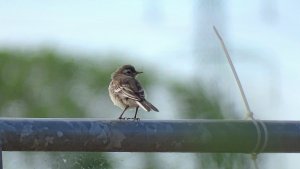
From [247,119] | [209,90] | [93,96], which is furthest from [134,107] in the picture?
[93,96]

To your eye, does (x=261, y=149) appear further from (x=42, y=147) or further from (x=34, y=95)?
(x=34, y=95)

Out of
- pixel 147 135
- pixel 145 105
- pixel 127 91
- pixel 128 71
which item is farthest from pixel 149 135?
pixel 128 71

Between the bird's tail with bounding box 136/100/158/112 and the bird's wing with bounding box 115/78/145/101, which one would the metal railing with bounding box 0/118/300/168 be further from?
the bird's wing with bounding box 115/78/145/101

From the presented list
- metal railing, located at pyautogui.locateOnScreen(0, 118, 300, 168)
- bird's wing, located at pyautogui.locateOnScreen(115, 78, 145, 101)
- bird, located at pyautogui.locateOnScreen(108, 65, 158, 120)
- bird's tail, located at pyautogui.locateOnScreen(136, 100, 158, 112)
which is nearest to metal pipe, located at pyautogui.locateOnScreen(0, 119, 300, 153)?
metal railing, located at pyautogui.locateOnScreen(0, 118, 300, 168)

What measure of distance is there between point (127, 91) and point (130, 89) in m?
0.03

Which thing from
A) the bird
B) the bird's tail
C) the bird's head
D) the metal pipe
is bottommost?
the bird's head

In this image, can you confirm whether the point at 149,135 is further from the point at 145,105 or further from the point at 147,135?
the point at 145,105

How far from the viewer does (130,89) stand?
10406mm

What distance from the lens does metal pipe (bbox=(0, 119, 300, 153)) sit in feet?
17.0

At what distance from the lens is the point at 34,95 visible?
3303 centimetres

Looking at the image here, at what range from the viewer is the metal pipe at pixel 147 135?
519 cm

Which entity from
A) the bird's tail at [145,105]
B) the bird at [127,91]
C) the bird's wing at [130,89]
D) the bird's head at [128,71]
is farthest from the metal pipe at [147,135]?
the bird's head at [128,71]

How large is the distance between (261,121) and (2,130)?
1218 millimetres

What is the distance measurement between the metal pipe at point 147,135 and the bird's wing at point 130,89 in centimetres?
456
